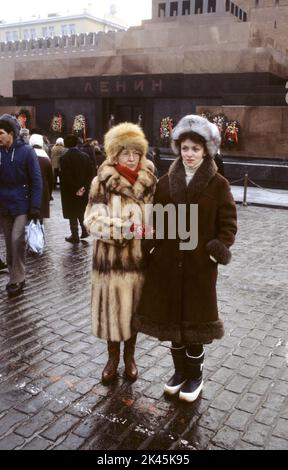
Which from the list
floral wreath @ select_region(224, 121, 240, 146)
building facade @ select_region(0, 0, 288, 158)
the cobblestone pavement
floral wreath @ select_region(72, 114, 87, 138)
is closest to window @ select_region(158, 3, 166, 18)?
building facade @ select_region(0, 0, 288, 158)

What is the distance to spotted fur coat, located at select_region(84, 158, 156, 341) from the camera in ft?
11.2

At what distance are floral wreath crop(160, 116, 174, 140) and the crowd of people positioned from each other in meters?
16.6

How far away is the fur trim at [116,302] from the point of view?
3.50 m

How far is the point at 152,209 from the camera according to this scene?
3.46 metres

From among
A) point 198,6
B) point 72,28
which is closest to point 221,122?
point 198,6

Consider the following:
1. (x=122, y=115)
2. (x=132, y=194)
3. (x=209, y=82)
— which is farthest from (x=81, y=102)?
(x=132, y=194)

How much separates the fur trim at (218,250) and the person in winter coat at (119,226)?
0.54m

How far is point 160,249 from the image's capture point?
333 cm

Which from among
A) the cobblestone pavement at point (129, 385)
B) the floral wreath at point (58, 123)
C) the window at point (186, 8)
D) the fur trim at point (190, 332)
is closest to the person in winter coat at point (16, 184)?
the cobblestone pavement at point (129, 385)

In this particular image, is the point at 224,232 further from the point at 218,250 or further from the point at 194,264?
→ the point at 194,264

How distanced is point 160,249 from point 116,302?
1.80 ft

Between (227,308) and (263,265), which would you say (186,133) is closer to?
(227,308)

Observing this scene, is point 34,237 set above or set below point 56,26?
below

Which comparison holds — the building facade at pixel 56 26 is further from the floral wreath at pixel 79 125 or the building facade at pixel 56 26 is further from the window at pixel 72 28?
the floral wreath at pixel 79 125
